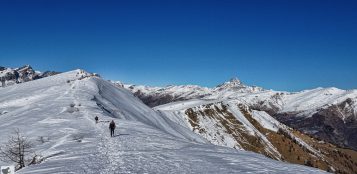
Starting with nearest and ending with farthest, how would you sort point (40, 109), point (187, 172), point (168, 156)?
point (187, 172), point (168, 156), point (40, 109)

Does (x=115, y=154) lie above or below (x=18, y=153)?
below

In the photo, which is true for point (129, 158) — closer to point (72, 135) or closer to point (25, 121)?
point (72, 135)

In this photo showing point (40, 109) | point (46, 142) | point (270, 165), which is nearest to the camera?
point (270, 165)

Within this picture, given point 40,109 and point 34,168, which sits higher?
point 40,109

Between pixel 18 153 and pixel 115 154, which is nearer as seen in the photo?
pixel 115 154

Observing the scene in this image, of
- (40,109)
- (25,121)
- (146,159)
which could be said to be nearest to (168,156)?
(146,159)

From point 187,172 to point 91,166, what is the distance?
623cm

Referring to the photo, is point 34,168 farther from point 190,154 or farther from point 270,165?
point 270,165

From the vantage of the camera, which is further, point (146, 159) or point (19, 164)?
point (19, 164)

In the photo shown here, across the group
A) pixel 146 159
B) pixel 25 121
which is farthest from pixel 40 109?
pixel 146 159

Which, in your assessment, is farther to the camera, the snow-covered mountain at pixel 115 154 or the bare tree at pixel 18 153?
the bare tree at pixel 18 153

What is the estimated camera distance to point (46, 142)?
51000mm

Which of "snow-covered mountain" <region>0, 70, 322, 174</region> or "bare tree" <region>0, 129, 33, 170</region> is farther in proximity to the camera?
"bare tree" <region>0, 129, 33, 170</region>

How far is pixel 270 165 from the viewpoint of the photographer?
33.0 meters
